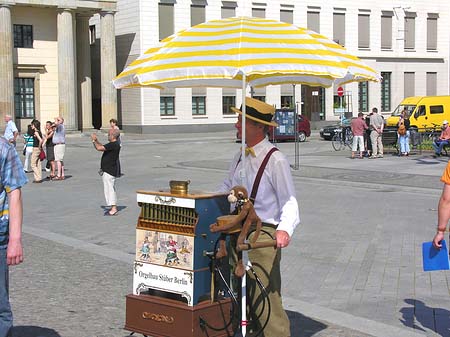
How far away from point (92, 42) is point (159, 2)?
32.6 feet

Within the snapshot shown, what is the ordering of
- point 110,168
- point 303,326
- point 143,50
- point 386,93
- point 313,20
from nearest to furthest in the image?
point 303,326 → point 110,168 → point 143,50 → point 313,20 → point 386,93

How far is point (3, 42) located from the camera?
44375 millimetres

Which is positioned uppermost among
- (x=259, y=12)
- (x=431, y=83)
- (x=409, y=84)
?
(x=259, y=12)

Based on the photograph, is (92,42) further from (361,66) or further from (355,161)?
(361,66)

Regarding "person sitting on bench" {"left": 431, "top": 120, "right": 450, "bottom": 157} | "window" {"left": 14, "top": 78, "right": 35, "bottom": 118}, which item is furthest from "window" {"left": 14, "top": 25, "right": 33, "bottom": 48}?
"person sitting on bench" {"left": 431, "top": 120, "right": 450, "bottom": 157}

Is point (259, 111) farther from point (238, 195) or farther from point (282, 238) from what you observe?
point (282, 238)

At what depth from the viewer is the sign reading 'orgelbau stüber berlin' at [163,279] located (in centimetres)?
474

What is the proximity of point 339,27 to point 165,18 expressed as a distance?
14812mm

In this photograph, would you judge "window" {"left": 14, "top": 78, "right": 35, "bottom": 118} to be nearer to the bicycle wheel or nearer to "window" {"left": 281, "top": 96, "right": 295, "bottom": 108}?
"window" {"left": 281, "top": 96, "right": 295, "bottom": 108}

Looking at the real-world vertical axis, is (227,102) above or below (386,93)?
below

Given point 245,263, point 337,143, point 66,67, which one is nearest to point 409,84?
point 66,67

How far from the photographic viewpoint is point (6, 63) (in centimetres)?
4456

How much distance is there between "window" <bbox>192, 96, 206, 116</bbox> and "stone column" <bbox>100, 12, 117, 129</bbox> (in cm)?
566

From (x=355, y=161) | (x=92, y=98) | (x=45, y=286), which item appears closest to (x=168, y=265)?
(x=45, y=286)
